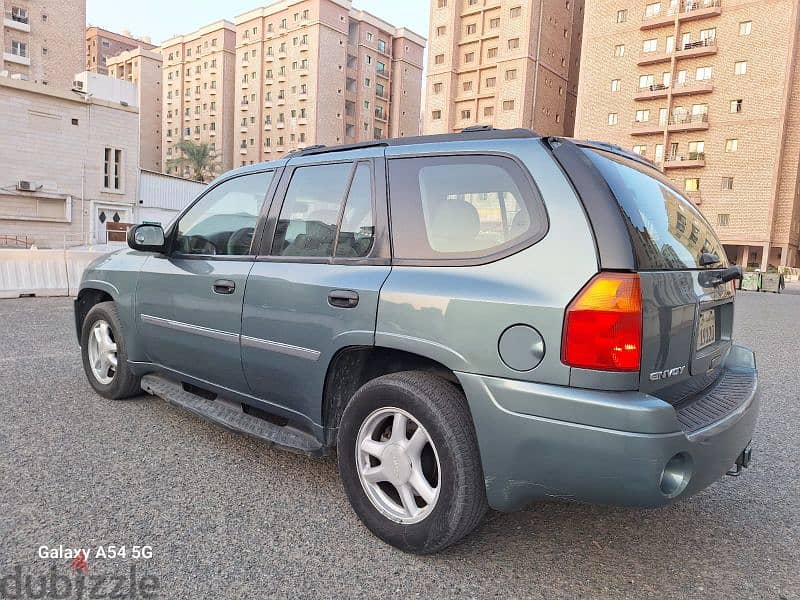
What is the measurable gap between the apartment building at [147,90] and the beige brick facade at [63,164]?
2331 inches

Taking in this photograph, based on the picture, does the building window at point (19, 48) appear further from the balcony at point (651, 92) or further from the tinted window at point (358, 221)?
the tinted window at point (358, 221)

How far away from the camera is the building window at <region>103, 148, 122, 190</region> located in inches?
1441

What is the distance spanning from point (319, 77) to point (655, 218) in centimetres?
7761

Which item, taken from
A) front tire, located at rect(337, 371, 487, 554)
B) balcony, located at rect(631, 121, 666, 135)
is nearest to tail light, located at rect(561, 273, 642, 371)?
front tire, located at rect(337, 371, 487, 554)

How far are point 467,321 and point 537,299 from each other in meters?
0.29

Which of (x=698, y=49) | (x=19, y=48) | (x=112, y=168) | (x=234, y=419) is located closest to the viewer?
(x=234, y=419)

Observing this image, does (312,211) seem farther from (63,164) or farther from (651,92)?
(651,92)

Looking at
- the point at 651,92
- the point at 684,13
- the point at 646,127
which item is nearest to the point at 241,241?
the point at 646,127

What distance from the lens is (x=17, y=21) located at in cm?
5075

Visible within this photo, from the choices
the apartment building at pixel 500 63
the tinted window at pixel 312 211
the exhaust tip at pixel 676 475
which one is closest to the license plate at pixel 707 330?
the exhaust tip at pixel 676 475

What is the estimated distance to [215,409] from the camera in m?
3.36

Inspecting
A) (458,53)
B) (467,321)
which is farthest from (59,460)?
(458,53)

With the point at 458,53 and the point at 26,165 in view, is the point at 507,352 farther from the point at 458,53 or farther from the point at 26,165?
the point at 458,53

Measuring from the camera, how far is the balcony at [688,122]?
49.0m
